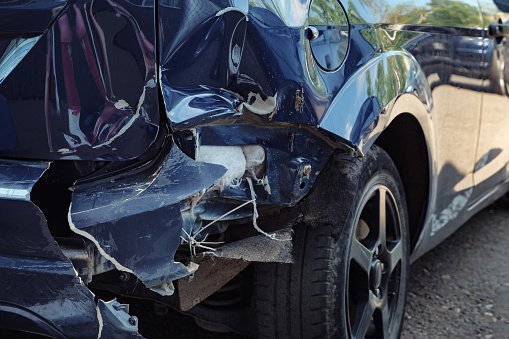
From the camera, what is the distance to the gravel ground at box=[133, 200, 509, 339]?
10.7ft

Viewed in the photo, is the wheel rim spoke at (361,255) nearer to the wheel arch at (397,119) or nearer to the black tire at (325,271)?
the black tire at (325,271)

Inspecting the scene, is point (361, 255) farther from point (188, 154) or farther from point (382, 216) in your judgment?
point (188, 154)

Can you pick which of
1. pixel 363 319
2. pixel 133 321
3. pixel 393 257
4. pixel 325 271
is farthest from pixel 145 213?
pixel 393 257

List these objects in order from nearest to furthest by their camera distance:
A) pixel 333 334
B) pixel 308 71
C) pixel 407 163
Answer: pixel 308 71 < pixel 333 334 < pixel 407 163

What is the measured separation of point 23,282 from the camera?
188 cm

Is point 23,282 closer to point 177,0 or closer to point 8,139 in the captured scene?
point 8,139

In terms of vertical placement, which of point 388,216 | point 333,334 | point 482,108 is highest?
point 482,108

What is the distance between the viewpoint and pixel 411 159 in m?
2.98

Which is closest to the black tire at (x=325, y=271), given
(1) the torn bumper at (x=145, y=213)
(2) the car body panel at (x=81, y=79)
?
(1) the torn bumper at (x=145, y=213)

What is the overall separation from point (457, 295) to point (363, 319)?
124 centimetres

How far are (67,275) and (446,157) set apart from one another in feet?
5.93

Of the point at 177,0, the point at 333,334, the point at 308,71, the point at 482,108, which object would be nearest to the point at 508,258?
the point at 482,108

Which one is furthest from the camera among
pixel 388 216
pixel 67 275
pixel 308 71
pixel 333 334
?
pixel 388 216

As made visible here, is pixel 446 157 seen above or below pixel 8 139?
below
